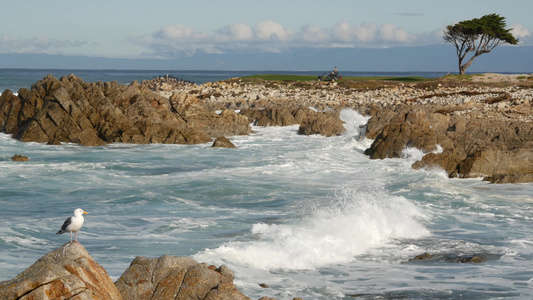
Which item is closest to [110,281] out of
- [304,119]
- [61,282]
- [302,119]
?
[61,282]

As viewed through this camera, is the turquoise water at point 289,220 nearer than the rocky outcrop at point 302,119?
Yes

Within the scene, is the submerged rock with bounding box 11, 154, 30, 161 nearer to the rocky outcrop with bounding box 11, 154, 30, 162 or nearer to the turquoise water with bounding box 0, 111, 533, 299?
the rocky outcrop with bounding box 11, 154, 30, 162

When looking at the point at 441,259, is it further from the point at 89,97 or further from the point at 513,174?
the point at 89,97

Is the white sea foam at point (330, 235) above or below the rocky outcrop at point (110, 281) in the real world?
below

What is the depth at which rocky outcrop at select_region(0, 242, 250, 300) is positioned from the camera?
6.20 metres

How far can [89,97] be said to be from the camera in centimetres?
3438

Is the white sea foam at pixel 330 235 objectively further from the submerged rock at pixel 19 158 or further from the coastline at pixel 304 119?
the submerged rock at pixel 19 158

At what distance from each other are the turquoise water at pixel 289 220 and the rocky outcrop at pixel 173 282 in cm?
254

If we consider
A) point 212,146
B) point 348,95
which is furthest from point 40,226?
point 348,95

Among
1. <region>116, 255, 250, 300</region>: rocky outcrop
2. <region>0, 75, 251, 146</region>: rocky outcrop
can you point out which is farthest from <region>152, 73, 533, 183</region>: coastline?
<region>116, 255, 250, 300</region>: rocky outcrop

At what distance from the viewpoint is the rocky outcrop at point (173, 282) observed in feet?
24.8

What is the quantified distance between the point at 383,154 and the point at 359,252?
48.7 feet

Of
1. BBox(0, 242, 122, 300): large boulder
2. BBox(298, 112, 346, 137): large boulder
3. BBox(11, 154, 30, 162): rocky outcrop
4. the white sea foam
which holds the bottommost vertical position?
BBox(11, 154, 30, 162): rocky outcrop

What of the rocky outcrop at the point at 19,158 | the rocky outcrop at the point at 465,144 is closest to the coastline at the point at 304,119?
the rocky outcrop at the point at 465,144
